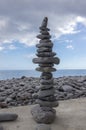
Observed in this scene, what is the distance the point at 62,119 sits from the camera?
1099 cm

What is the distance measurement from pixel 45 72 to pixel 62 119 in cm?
157

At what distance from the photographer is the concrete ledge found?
10.4 m

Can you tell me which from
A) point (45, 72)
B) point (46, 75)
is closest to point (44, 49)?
point (45, 72)

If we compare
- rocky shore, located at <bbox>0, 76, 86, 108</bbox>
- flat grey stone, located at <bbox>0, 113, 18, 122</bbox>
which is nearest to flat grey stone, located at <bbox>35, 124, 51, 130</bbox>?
flat grey stone, located at <bbox>0, 113, 18, 122</bbox>

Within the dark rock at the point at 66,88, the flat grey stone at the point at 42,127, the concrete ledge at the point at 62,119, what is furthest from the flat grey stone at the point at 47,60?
the dark rock at the point at 66,88

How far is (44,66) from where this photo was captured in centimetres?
1092

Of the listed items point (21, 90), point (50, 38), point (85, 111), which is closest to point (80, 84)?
point (21, 90)

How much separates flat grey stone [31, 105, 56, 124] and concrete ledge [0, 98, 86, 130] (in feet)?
0.53

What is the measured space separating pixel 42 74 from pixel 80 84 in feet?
21.0

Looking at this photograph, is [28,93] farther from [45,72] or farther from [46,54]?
[46,54]

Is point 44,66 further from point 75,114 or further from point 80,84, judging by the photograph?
point 80,84

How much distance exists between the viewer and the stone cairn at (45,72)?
10809 millimetres

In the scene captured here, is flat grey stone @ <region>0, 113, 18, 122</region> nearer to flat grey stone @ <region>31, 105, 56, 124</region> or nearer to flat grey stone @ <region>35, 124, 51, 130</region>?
flat grey stone @ <region>31, 105, 56, 124</region>

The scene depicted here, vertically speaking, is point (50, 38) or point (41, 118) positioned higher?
point (50, 38)
